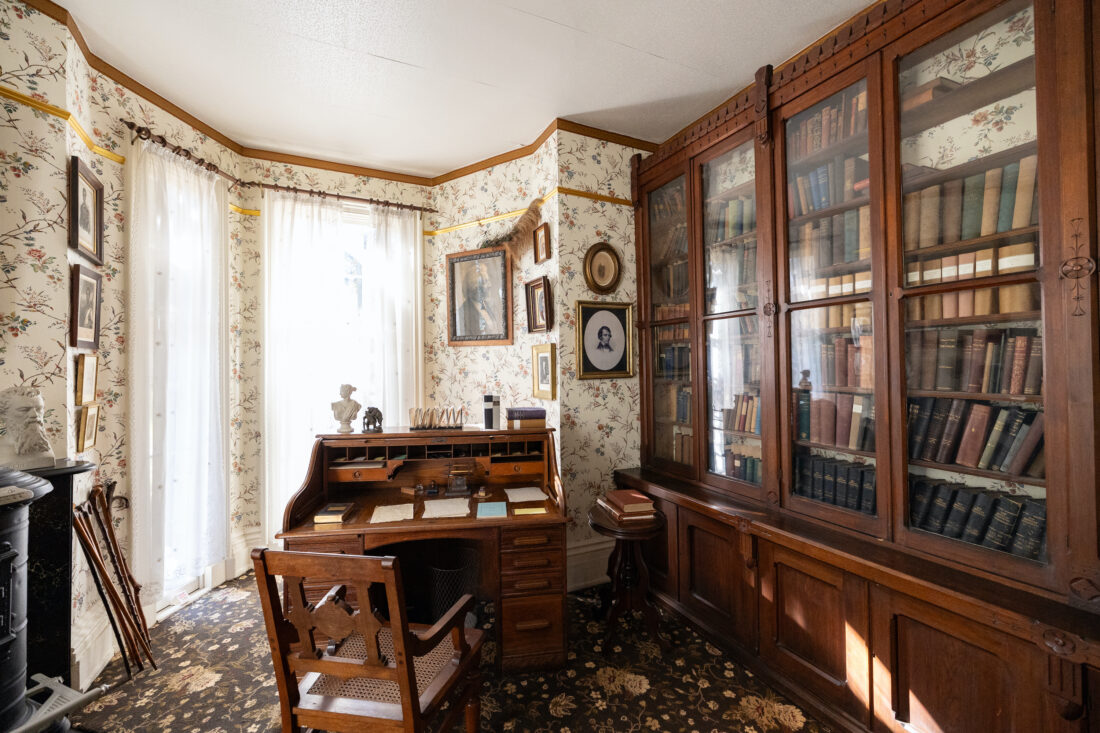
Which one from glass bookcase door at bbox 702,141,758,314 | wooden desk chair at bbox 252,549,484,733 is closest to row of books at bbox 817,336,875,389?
glass bookcase door at bbox 702,141,758,314

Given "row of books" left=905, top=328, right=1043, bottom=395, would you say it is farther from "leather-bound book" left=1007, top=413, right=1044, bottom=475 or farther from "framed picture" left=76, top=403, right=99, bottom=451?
"framed picture" left=76, top=403, right=99, bottom=451

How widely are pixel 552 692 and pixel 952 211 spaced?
2.56 metres

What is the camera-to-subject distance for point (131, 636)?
2.35 m

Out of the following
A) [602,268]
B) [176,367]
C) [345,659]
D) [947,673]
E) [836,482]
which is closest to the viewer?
[345,659]

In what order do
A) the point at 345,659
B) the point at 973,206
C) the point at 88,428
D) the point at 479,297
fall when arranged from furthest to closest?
the point at 479,297
the point at 88,428
the point at 973,206
the point at 345,659

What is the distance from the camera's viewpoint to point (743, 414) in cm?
260

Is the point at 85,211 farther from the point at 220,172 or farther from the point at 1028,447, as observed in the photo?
the point at 1028,447

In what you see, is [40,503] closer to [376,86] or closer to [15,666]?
[15,666]

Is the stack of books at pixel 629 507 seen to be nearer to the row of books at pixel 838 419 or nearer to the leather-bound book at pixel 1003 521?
the row of books at pixel 838 419

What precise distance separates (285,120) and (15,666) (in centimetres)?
300

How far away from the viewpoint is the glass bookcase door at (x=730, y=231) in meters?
2.54

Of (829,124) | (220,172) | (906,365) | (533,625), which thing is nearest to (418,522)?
(533,625)

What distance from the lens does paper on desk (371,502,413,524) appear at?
2256 mm

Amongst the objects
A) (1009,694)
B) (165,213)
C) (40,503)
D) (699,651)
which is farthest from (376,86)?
(1009,694)
